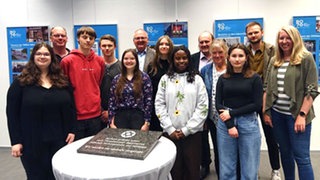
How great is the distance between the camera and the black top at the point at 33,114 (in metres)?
2.08

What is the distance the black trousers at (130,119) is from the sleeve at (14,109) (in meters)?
0.78

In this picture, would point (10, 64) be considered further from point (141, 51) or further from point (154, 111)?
point (154, 111)

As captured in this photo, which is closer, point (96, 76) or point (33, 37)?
point (96, 76)

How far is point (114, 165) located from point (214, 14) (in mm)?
2835

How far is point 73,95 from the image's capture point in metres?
2.33

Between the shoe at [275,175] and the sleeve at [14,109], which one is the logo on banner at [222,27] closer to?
the shoe at [275,175]

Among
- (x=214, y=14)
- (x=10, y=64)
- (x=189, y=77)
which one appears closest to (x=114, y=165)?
(x=189, y=77)

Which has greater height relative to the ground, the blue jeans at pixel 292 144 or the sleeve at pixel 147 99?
the sleeve at pixel 147 99

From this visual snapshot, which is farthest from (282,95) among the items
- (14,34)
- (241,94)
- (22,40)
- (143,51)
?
(14,34)

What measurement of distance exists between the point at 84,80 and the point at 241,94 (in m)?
1.32

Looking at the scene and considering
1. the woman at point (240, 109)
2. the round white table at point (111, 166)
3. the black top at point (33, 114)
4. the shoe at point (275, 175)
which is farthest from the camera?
the shoe at point (275, 175)

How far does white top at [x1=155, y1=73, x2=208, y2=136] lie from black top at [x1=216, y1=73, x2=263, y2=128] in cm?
24

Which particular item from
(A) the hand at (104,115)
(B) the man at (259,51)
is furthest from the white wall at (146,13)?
(A) the hand at (104,115)

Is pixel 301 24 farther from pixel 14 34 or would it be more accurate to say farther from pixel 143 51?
pixel 14 34
